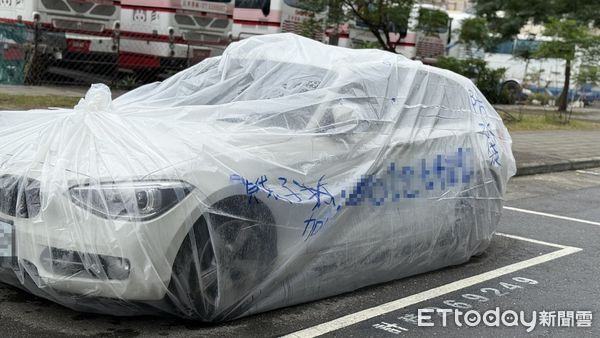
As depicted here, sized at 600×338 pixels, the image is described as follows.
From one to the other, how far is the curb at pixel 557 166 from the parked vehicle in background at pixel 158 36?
26.7ft

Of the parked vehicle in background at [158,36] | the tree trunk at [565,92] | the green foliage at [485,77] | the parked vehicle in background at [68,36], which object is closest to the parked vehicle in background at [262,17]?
the parked vehicle in background at [158,36]

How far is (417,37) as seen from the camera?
2283cm

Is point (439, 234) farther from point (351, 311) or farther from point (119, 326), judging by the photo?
point (119, 326)

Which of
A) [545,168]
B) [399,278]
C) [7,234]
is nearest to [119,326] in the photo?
[7,234]

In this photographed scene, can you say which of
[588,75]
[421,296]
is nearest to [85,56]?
[421,296]

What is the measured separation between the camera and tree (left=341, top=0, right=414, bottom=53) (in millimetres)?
14586

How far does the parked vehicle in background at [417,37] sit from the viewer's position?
16.4 metres

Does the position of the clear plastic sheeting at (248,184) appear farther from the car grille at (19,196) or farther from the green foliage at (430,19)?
the green foliage at (430,19)

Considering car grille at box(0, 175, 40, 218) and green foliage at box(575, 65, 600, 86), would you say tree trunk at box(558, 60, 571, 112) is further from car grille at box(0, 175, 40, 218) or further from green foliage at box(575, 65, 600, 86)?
car grille at box(0, 175, 40, 218)

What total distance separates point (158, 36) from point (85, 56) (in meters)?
1.72

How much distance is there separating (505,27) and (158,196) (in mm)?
24577

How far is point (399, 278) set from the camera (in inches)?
219

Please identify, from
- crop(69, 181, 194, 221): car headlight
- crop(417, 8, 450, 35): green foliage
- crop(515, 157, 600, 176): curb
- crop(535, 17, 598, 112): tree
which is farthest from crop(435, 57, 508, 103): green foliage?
crop(69, 181, 194, 221): car headlight

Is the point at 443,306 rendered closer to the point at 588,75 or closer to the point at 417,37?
the point at 588,75
